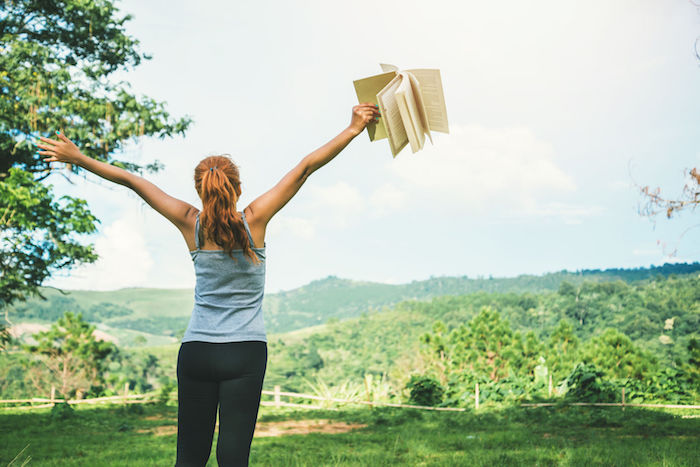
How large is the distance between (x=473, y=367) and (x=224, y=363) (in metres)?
16.3

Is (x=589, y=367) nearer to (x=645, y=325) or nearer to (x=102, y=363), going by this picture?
(x=645, y=325)

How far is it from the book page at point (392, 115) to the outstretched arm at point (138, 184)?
777 millimetres

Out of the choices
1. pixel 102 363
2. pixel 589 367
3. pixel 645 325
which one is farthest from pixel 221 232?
pixel 645 325

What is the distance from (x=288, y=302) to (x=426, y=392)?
4538 cm

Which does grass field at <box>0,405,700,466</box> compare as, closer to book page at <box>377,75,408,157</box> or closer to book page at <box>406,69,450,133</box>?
book page at <box>377,75,408,157</box>

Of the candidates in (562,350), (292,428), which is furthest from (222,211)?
(562,350)

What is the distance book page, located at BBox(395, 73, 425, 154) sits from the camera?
7.38 ft

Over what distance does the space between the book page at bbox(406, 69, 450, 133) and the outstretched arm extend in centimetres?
100

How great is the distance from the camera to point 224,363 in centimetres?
195

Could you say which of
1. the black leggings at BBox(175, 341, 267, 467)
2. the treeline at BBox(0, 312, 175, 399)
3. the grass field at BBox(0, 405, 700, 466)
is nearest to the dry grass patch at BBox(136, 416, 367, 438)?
the grass field at BBox(0, 405, 700, 466)

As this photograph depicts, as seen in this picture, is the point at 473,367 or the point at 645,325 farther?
the point at 645,325

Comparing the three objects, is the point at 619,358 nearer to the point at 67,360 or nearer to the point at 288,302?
the point at 67,360

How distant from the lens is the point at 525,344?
671 inches

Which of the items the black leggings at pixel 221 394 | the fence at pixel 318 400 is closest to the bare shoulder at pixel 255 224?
the black leggings at pixel 221 394
